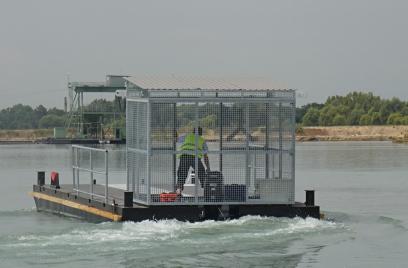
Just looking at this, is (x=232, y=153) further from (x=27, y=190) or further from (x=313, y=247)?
(x=27, y=190)

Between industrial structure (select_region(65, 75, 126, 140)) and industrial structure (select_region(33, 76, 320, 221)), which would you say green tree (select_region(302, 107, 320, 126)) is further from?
industrial structure (select_region(33, 76, 320, 221))

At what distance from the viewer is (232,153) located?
27.4 metres

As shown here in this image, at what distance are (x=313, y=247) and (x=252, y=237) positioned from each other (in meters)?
1.32

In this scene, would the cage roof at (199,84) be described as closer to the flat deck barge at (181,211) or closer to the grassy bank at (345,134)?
the flat deck barge at (181,211)

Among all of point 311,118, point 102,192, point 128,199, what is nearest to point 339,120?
point 311,118

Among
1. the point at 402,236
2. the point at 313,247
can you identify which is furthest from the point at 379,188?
the point at 313,247

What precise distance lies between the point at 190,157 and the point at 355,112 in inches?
5926

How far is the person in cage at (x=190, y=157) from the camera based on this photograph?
2727 cm

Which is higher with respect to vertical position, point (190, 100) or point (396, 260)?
point (190, 100)

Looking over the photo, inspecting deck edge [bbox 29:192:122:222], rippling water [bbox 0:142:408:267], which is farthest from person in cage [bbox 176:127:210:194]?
deck edge [bbox 29:192:122:222]

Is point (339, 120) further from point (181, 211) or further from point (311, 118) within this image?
point (181, 211)

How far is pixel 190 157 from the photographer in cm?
2748

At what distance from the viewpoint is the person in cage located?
89.5ft

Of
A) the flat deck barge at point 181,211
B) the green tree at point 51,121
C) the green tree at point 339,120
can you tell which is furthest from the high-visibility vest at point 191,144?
the green tree at point 51,121
